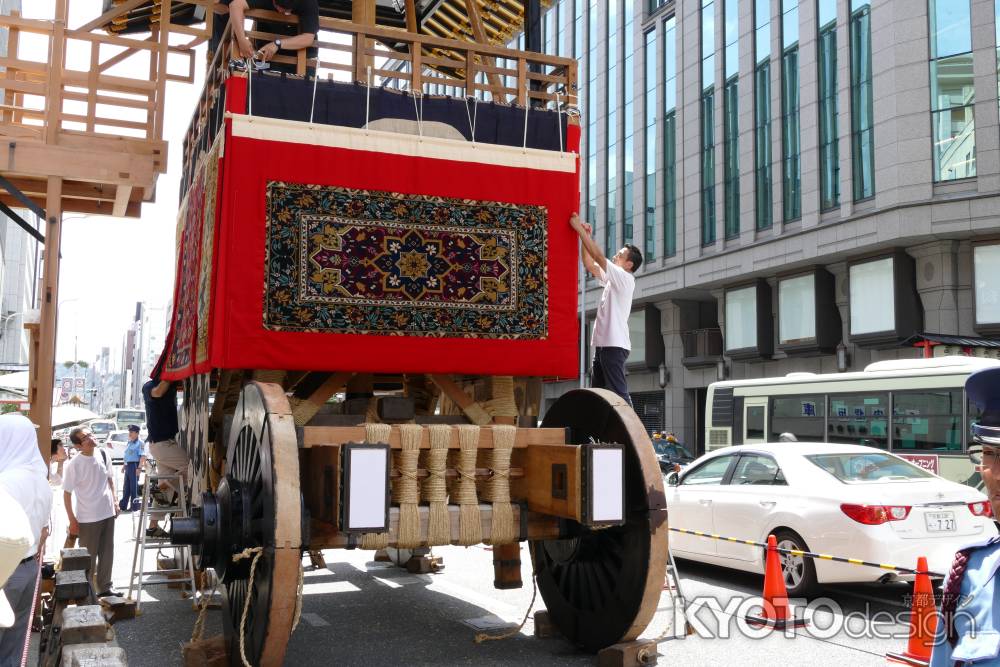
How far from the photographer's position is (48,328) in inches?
397

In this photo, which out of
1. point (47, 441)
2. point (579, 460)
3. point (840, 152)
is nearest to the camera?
point (579, 460)

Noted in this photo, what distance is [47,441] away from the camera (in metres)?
9.92

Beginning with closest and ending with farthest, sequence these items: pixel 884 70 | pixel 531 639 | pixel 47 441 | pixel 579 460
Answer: pixel 579 460
pixel 531 639
pixel 47 441
pixel 884 70

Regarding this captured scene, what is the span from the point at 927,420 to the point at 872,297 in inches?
510

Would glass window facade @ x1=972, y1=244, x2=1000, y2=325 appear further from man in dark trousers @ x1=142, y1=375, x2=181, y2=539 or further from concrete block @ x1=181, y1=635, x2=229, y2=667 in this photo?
concrete block @ x1=181, y1=635, x2=229, y2=667

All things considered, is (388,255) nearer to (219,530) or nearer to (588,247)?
(588,247)

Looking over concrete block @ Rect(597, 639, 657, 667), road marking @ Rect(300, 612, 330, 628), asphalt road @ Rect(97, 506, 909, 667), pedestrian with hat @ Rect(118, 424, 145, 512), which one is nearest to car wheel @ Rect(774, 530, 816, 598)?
asphalt road @ Rect(97, 506, 909, 667)

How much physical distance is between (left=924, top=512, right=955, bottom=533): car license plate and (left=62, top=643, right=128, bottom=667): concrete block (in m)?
8.02

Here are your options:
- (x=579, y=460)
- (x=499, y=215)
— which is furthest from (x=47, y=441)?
(x=579, y=460)

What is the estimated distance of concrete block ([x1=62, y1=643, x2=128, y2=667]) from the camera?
333 cm

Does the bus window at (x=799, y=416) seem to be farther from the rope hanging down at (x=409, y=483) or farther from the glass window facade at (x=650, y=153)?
the glass window facade at (x=650, y=153)

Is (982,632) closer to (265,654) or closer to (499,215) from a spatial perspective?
(265,654)

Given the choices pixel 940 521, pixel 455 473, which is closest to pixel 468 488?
pixel 455 473

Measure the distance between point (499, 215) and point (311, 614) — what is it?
13.4ft
